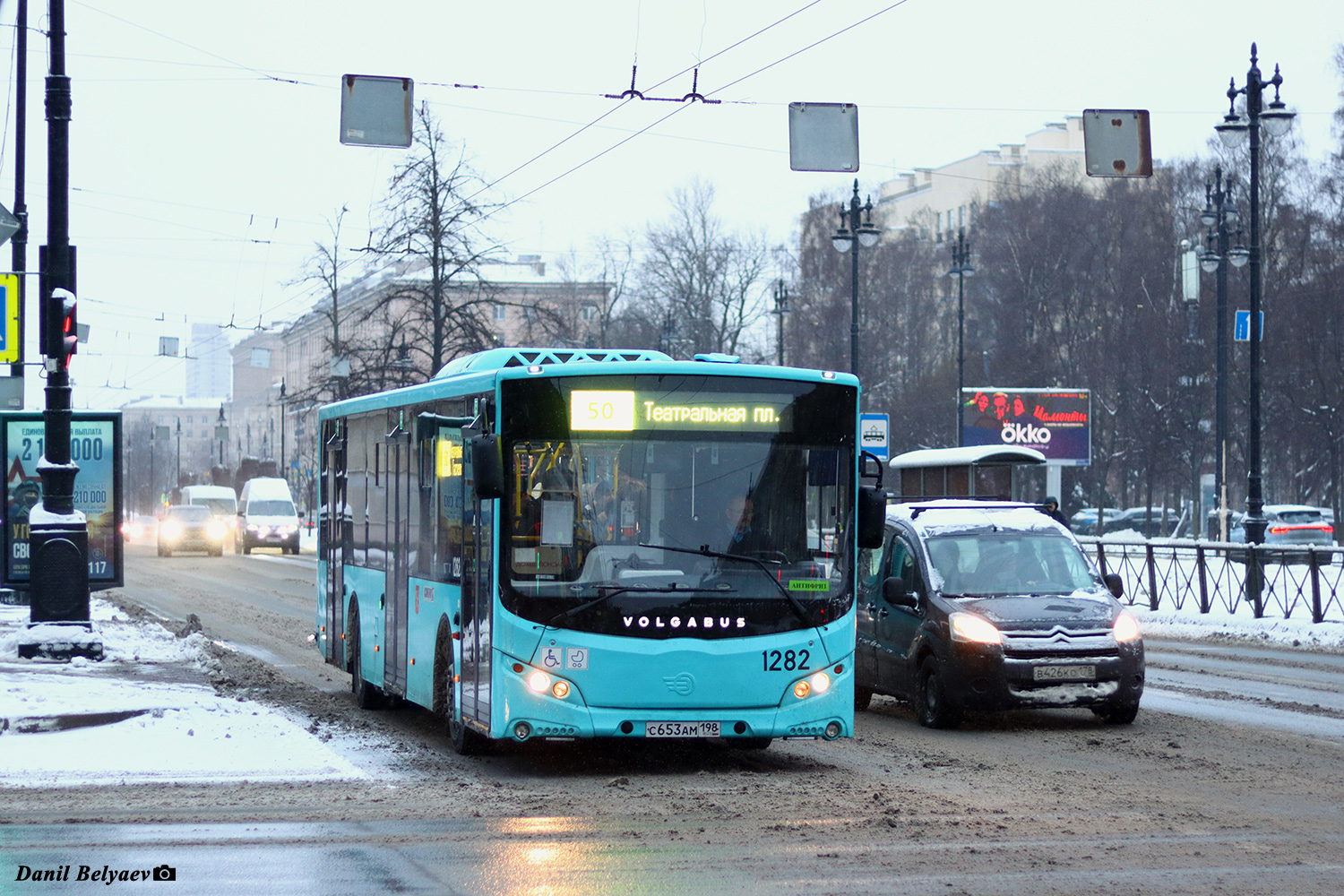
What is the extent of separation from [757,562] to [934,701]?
3236 millimetres

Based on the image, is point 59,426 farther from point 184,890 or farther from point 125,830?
point 184,890

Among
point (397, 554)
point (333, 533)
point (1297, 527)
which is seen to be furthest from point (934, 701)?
point (1297, 527)

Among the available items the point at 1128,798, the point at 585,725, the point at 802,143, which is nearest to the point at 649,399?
the point at 585,725

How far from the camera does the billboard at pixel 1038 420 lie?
4275cm

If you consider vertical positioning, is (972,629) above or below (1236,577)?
above

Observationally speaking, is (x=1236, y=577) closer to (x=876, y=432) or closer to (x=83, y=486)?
(x=876, y=432)

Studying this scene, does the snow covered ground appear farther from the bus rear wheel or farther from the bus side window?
the bus side window

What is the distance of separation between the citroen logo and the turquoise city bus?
0.04 feet

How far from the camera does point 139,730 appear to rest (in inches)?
488

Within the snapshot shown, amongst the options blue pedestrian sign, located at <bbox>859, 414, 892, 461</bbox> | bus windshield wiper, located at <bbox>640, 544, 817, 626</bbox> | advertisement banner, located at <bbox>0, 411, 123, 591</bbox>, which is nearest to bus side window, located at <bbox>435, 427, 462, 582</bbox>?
bus windshield wiper, located at <bbox>640, 544, 817, 626</bbox>

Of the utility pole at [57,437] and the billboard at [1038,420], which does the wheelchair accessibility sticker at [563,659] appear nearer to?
the utility pole at [57,437]

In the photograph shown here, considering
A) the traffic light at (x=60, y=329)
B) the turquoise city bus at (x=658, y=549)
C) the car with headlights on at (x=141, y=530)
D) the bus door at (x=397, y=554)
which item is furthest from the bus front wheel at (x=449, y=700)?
the car with headlights on at (x=141, y=530)

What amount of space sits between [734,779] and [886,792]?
3.61 feet

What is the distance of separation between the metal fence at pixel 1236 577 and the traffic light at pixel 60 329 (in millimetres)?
16398
